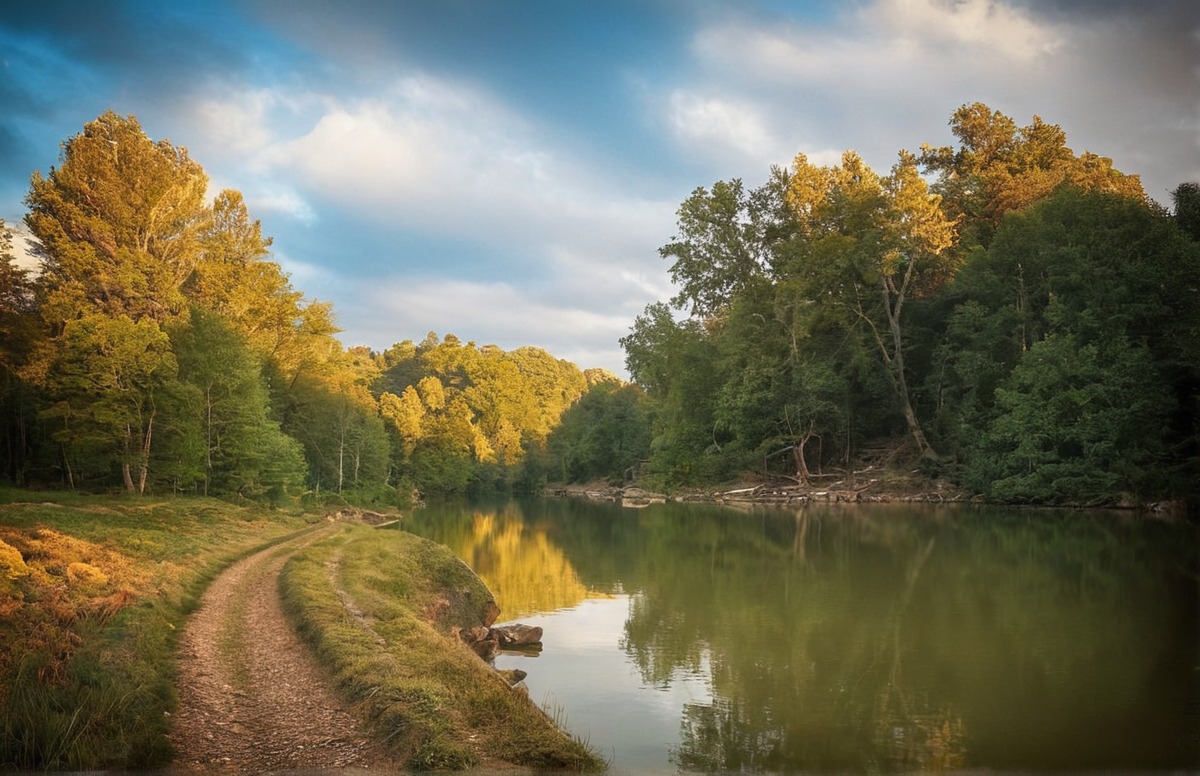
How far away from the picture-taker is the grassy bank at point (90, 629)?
650 centimetres

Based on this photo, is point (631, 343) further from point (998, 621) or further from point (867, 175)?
point (998, 621)

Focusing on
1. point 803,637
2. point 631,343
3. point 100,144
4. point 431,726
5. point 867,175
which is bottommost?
point 803,637

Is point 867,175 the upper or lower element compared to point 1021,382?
upper

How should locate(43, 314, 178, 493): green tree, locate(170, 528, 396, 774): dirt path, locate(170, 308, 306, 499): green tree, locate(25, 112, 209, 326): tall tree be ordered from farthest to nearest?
1. locate(170, 308, 306, 499): green tree
2. locate(25, 112, 209, 326): tall tree
3. locate(43, 314, 178, 493): green tree
4. locate(170, 528, 396, 774): dirt path

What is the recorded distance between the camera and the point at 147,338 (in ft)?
96.0

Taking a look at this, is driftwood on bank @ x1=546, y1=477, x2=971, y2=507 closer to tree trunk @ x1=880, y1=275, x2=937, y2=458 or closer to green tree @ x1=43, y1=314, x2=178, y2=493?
tree trunk @ x1=880, y1=275, x2=937, y2=458

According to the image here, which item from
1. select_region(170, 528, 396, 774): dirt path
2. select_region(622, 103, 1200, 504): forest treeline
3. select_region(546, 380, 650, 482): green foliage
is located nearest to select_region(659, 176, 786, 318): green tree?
select_region(622, 103, 1200, 504): forest treeline

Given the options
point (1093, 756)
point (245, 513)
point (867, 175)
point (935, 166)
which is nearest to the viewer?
point (1093, 756)

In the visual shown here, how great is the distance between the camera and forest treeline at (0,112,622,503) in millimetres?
28859

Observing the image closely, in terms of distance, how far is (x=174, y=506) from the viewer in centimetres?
2570

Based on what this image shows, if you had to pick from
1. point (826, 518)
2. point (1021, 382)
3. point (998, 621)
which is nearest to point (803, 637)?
point (998, 621)

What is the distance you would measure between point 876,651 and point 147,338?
2851 cm

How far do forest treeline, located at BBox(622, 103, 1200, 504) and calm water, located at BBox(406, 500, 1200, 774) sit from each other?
10.7 metres

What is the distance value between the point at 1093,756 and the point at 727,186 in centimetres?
5313
